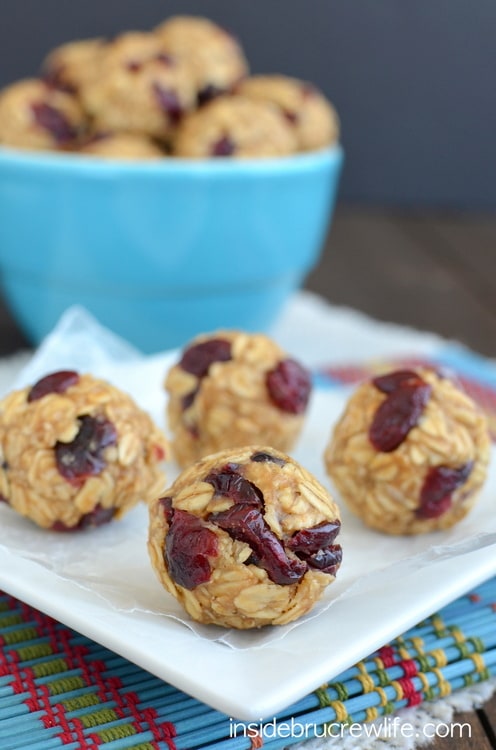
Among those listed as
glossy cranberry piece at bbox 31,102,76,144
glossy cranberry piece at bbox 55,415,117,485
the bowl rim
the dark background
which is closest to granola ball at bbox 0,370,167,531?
glossy cranberry piece at bbox 55,415,117,485

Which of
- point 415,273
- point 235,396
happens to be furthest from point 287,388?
point 415,273

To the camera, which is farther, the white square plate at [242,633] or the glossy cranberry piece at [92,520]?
the glossy cranberry piece at [92,520]

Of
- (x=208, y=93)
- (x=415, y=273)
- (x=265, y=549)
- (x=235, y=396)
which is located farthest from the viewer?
(x=415, y=273)

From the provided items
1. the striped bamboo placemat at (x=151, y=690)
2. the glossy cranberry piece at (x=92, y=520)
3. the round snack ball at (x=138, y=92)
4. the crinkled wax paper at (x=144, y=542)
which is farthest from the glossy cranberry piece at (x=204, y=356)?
the round snack ball at (x=138, y=92)

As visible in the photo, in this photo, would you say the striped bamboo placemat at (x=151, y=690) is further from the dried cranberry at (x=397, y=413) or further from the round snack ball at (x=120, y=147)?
the round snack ball at (x=120, y=147)

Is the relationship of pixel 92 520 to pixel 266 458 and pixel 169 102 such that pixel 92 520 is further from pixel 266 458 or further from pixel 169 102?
pixel 169 102

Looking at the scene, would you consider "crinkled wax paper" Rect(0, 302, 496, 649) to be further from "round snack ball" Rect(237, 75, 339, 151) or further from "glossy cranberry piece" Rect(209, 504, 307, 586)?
"round snack ball" Rect(237, 75, 339, 151)
